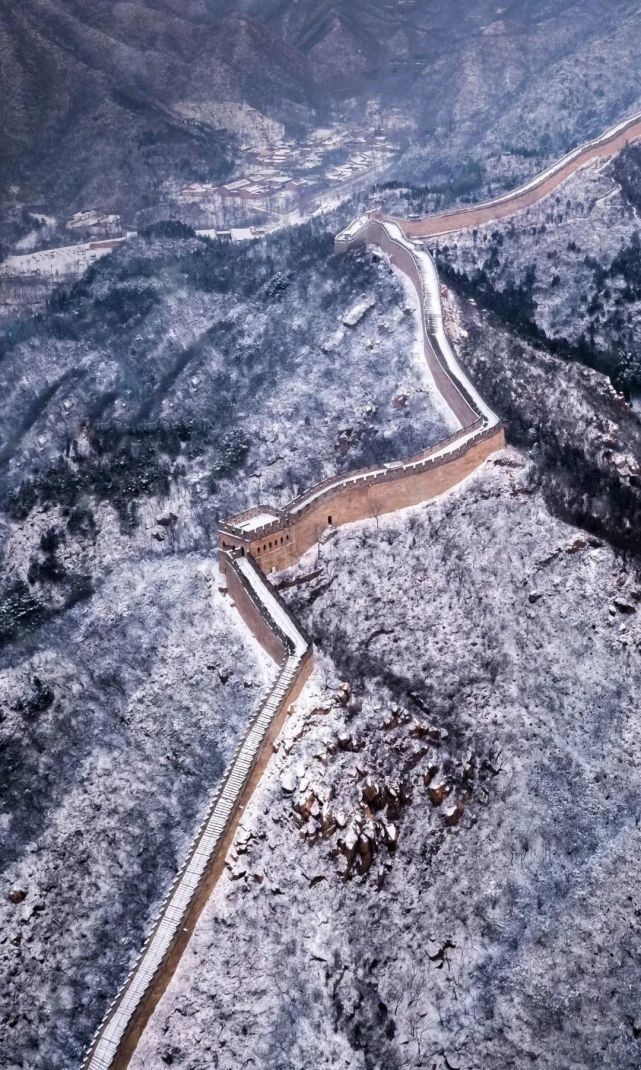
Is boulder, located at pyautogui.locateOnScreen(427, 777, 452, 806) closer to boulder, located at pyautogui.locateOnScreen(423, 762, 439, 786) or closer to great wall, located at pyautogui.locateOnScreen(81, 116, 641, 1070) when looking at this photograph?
boulder, located at pyautogui.locateOnScreen(423, 762, 439, 786)

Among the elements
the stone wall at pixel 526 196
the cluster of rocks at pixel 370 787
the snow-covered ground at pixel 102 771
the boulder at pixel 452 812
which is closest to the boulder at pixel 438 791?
the cluster of rocks at pixel 370 787

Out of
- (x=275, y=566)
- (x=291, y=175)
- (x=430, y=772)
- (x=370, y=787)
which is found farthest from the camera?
(x=291, y=175)

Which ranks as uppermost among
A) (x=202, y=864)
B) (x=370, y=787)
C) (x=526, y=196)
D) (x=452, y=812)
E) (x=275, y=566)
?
(x=526, y=196)

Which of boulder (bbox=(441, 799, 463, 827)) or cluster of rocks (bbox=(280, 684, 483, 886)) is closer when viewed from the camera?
cluster of rocks (bbox=(280, 684, 483, 886))

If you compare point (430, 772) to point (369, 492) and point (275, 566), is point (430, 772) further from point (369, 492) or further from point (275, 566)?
point (369, 492)

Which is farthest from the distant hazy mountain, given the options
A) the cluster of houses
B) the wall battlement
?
the wall battlement

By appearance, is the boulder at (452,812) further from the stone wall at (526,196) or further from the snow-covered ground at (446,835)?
the stone wall at (526,196)

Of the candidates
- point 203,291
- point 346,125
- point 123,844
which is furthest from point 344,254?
point 346,125

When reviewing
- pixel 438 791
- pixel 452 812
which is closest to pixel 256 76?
pixel 438 791

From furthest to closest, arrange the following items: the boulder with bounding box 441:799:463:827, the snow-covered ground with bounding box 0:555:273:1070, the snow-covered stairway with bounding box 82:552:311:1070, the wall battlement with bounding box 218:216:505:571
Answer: the wall battlement with bounding box 218:216:505:571
the boulder with bounding box 441:799:463:827
the snow-covered ground with bounding box 0:555:273:1070
the snow-covered stairway with bounding box 82:552:311:1070
